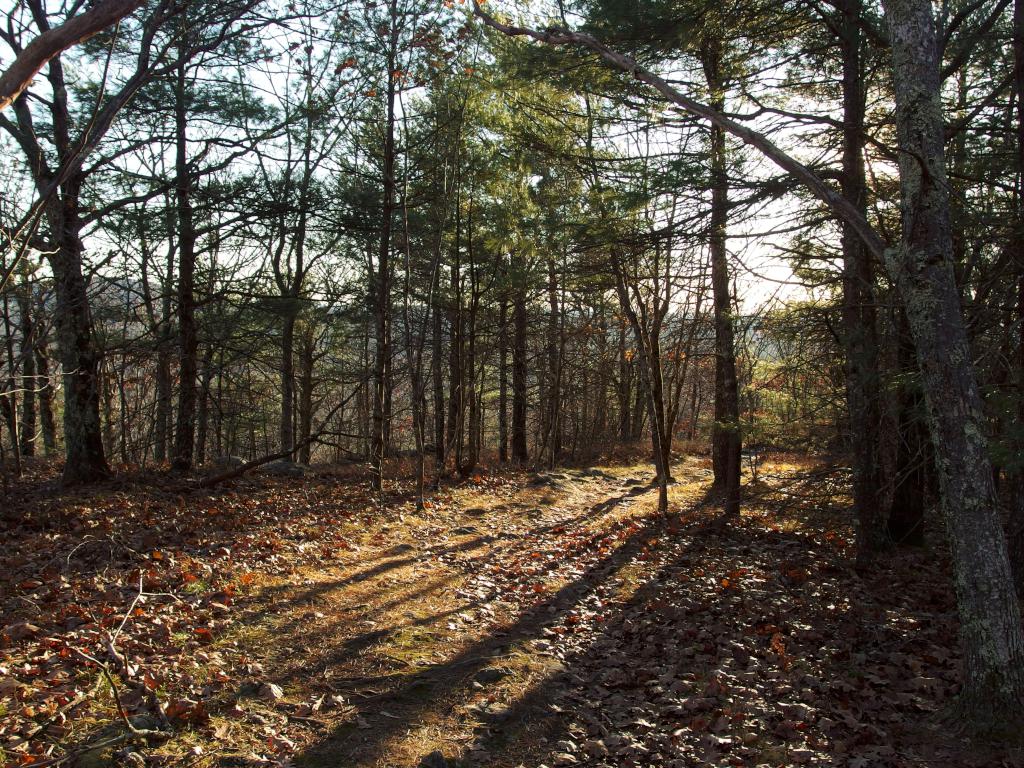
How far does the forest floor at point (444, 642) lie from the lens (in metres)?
3.69

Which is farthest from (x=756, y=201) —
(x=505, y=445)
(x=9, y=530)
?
(x=505, y=445)

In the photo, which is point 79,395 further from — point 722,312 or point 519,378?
point 519,378

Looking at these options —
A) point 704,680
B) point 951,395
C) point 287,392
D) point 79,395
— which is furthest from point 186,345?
point 951,395

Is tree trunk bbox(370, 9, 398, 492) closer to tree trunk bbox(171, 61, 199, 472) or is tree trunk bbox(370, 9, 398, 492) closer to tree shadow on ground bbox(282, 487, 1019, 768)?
tree trunk bbox(171, 61, 199, 472)

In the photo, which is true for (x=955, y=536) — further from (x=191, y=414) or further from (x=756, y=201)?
(x=191, y=414)

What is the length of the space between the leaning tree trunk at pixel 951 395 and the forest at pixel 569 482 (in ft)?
0.07

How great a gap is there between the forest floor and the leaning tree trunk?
434 millimetres

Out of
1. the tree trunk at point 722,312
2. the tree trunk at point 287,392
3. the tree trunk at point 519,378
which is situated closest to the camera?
the tree trunk at point 722,312

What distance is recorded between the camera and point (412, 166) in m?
12.6

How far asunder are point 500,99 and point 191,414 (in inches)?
333

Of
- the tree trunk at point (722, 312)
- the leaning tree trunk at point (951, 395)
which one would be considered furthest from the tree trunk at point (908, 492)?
the leaning tree trunk at point (951, 395)

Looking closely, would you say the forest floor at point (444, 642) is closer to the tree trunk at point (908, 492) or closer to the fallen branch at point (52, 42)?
the tree trunk at point (908, 492)

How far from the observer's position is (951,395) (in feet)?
13.1

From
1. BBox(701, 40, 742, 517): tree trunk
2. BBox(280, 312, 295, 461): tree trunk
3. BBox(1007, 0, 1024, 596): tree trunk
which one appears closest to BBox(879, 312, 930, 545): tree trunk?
BBox(701, 40, 742, 517): tree trunk
